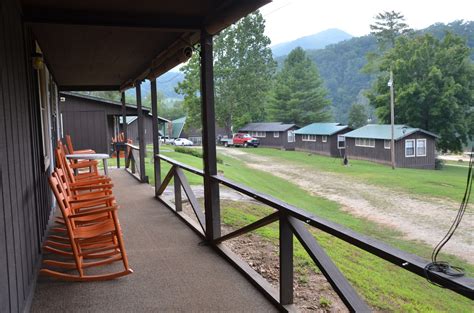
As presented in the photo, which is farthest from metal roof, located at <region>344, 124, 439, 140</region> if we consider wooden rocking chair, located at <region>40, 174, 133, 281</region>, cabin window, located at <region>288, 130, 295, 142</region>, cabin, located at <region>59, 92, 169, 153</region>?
wooden rocking chair, located at <region>40, 174, 133, 281</region>

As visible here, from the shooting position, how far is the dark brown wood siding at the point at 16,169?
1.98 meters

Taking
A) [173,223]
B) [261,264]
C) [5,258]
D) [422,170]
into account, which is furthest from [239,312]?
[422,170]

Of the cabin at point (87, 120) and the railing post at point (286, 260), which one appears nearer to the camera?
the railing post at point (286, 260)

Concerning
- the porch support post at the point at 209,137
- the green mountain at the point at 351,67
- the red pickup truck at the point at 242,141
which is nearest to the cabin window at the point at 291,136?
the red pickup truck at the point at 242,141

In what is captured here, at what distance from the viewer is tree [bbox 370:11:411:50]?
821 inches

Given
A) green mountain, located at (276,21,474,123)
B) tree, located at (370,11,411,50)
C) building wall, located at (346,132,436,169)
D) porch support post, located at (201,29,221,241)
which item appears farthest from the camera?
tree, located at (370,11,411,50)

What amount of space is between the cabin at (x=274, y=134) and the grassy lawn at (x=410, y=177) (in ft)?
29.7

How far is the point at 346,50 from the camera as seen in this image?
20.5 m

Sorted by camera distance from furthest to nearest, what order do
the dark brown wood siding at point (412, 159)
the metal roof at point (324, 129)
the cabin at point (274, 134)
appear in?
the cabin at point (274, 134) → the metal roof at point (324, 129) → the dark brown wood siding at point (412, 159)

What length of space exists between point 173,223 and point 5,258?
3.07 metres

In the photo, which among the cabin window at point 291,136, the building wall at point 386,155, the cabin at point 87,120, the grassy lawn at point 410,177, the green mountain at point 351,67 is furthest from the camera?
the cabin window at point 291,136

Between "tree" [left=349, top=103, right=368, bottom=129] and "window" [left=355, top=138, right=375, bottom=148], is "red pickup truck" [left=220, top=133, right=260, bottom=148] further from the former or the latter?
"window" [left=355, top=138, right=375, bottom=148]

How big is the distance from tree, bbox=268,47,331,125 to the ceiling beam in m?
38.5

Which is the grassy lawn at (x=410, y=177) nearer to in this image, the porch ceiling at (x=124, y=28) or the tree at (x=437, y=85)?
the tree at (x=437, y=85)
